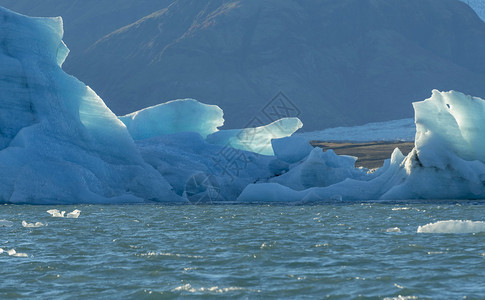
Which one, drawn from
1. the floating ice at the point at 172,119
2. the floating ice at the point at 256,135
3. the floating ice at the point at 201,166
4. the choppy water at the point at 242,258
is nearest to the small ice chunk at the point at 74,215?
the choppy water at the point at 242,258

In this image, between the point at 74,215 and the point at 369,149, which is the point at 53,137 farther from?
the point at 369,149

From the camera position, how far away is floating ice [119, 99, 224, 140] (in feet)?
114

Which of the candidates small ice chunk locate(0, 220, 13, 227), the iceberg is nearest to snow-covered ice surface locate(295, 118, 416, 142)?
the iceberg

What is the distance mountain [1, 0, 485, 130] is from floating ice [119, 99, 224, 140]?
9286 centimetres

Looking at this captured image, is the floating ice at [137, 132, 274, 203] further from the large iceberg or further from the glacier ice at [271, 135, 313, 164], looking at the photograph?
the large iceberg

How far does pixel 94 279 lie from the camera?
9.87 m

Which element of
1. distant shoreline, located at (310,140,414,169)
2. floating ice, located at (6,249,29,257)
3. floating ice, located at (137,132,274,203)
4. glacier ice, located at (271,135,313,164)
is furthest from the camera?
distant shoreline, located at (310,140,414,169)

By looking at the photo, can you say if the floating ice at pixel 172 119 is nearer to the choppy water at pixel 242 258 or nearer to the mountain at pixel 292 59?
the choppy water at pixel 242 258

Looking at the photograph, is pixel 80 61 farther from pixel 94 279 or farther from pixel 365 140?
pixel 94 279

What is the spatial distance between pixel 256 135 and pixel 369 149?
44.2 meters

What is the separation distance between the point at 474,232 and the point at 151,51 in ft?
467

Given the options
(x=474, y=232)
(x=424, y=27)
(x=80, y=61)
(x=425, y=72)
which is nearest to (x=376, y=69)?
(x=425, y=72)

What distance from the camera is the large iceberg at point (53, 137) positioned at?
2373 cm

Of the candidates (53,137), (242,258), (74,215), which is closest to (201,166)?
(53,137)
